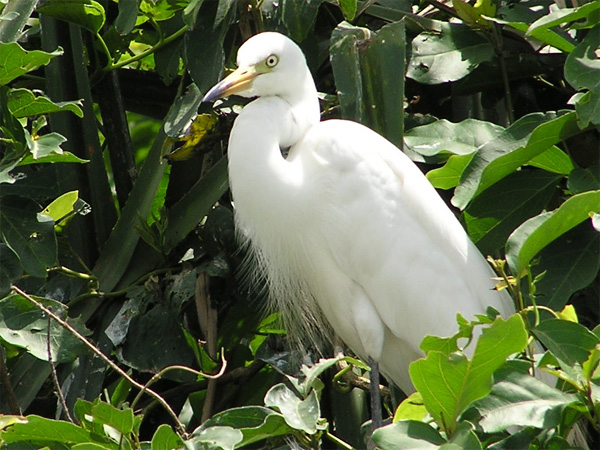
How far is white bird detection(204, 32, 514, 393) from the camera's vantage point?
2082 mm

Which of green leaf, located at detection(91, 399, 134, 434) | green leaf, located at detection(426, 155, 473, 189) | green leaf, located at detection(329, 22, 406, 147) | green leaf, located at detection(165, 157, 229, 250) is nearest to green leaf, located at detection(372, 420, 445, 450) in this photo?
green leaf, located at detection(91, 399, 134, 434)

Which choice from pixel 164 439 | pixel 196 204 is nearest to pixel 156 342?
pixel 196 204

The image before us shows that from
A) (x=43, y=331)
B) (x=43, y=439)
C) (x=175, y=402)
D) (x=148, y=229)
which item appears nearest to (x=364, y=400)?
(x=175, y=402)

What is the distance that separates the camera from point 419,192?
6.95 feet

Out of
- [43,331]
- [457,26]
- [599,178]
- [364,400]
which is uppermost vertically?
[457,26]

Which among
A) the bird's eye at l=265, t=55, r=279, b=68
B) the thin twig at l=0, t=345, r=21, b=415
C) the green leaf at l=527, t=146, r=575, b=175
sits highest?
the bird's eye at l=265, t=55, r=279, b=68

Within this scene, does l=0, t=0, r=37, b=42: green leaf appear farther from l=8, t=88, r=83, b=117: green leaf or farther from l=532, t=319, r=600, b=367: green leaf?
l=532, t=319, r=600, b=367: green leaf

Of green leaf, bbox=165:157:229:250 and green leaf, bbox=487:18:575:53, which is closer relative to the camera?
green leaf, bbox=487:18:575:53

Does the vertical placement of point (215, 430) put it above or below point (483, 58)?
below

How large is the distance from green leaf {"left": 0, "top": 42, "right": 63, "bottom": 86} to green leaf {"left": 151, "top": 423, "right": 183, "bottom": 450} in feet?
2.48

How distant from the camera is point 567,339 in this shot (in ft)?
4.43

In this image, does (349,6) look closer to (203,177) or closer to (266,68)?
(266,68)

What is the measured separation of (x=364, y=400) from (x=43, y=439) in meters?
0.97

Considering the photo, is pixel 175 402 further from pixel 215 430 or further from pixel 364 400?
pixel 215 430
